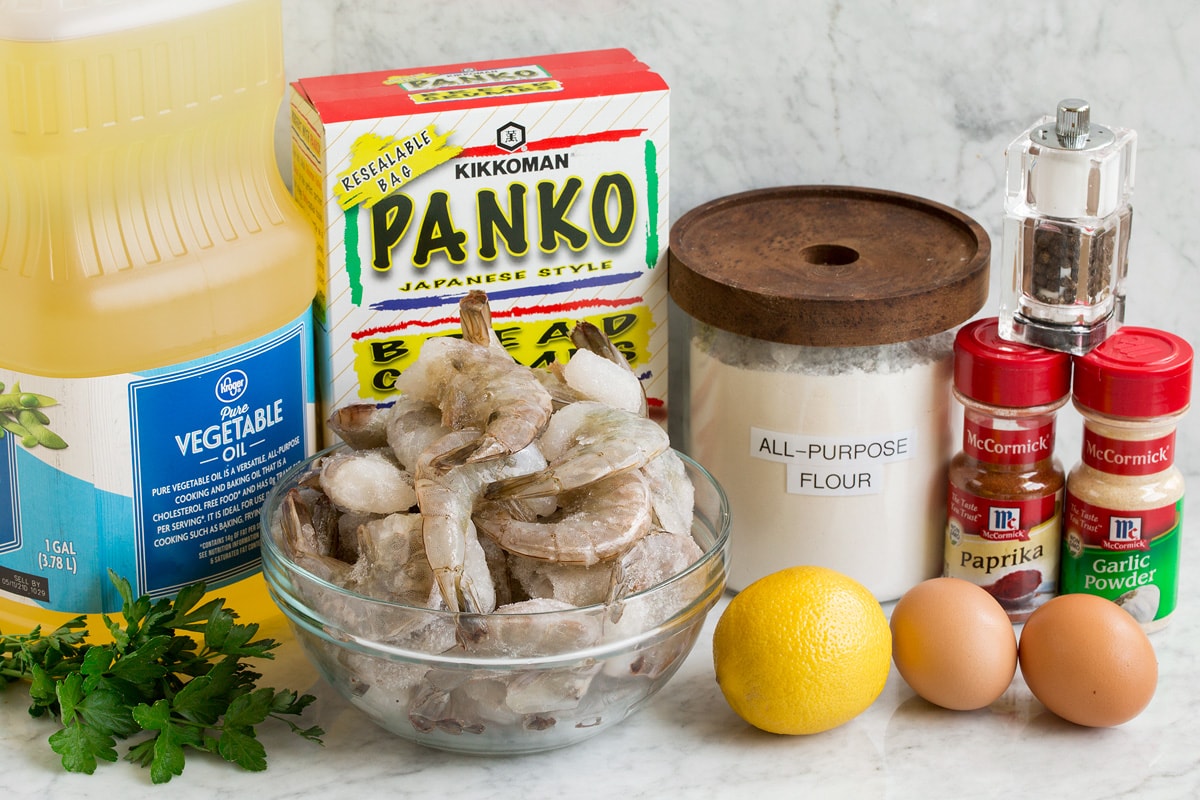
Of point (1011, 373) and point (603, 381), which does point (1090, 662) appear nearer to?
point (1011, 373)

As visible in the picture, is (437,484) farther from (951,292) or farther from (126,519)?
(951,292)

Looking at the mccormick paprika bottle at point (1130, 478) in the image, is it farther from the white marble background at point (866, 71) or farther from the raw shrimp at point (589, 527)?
the raw shrimp at point (589, 527)

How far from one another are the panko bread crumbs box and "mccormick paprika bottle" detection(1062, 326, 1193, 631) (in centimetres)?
38

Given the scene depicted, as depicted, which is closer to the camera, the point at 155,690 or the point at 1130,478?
the point at 155,690

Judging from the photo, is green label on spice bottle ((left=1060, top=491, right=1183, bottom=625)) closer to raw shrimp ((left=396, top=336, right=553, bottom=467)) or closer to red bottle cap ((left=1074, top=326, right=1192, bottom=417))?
red bottle cap ((left=1074, top=326, right=1192, bottom=417))

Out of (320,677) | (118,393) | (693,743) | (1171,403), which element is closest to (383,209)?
(118,393)

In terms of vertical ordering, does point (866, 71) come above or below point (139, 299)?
above

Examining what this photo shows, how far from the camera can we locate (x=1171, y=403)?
1193 millimetres

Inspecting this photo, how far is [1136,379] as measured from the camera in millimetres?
1188

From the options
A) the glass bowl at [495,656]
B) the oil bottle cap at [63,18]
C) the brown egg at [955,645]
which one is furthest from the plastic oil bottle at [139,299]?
the brown egg at [955,645]

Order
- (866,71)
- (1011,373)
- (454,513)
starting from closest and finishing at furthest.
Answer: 1. (454,513)
2. (1011,373)
3. (866,71)

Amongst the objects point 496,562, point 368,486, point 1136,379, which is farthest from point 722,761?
point 1136,379

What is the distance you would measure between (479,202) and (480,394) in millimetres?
242

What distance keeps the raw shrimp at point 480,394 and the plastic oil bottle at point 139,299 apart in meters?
0.14
